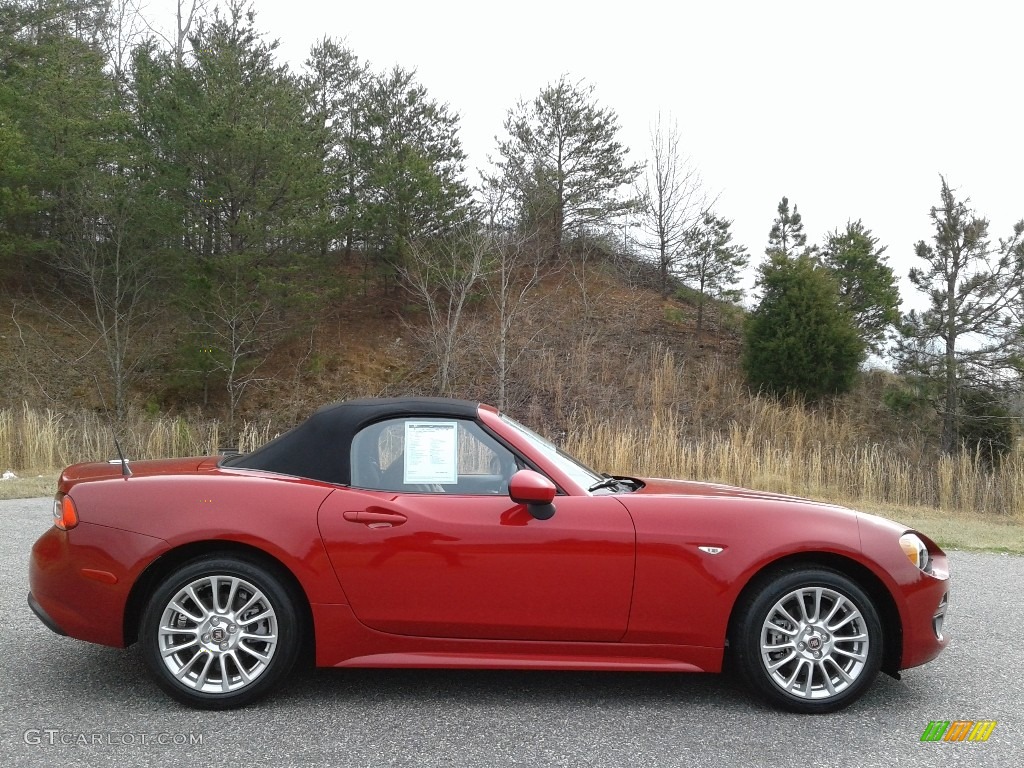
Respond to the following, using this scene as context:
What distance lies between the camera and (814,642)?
145 inches

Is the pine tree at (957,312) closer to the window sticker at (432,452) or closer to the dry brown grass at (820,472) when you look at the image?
the dry brown grass at (820,472)

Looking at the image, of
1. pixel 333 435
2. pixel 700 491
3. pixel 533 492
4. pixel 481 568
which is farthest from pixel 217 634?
pixel 700 491

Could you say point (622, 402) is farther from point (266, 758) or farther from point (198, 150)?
point (266, 758)

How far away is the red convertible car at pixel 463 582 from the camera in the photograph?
3584 millimetres

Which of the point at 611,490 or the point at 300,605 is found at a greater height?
the point at 611,490

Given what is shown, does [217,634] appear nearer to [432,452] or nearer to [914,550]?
[432,452]

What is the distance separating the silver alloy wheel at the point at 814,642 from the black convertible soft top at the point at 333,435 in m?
1.67

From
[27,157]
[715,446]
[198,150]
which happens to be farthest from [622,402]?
[27,157]

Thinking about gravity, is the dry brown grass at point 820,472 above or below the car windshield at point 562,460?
below

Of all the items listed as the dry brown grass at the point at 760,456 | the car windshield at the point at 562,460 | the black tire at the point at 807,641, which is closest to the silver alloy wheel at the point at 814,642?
the black tire at the point at 807,641

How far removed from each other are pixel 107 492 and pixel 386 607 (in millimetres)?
1378

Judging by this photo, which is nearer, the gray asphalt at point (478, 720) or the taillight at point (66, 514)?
the gray asphalt at point (478, 720)

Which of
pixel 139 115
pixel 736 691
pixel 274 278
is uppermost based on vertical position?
pixel 139 115

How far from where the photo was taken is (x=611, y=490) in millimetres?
4059
